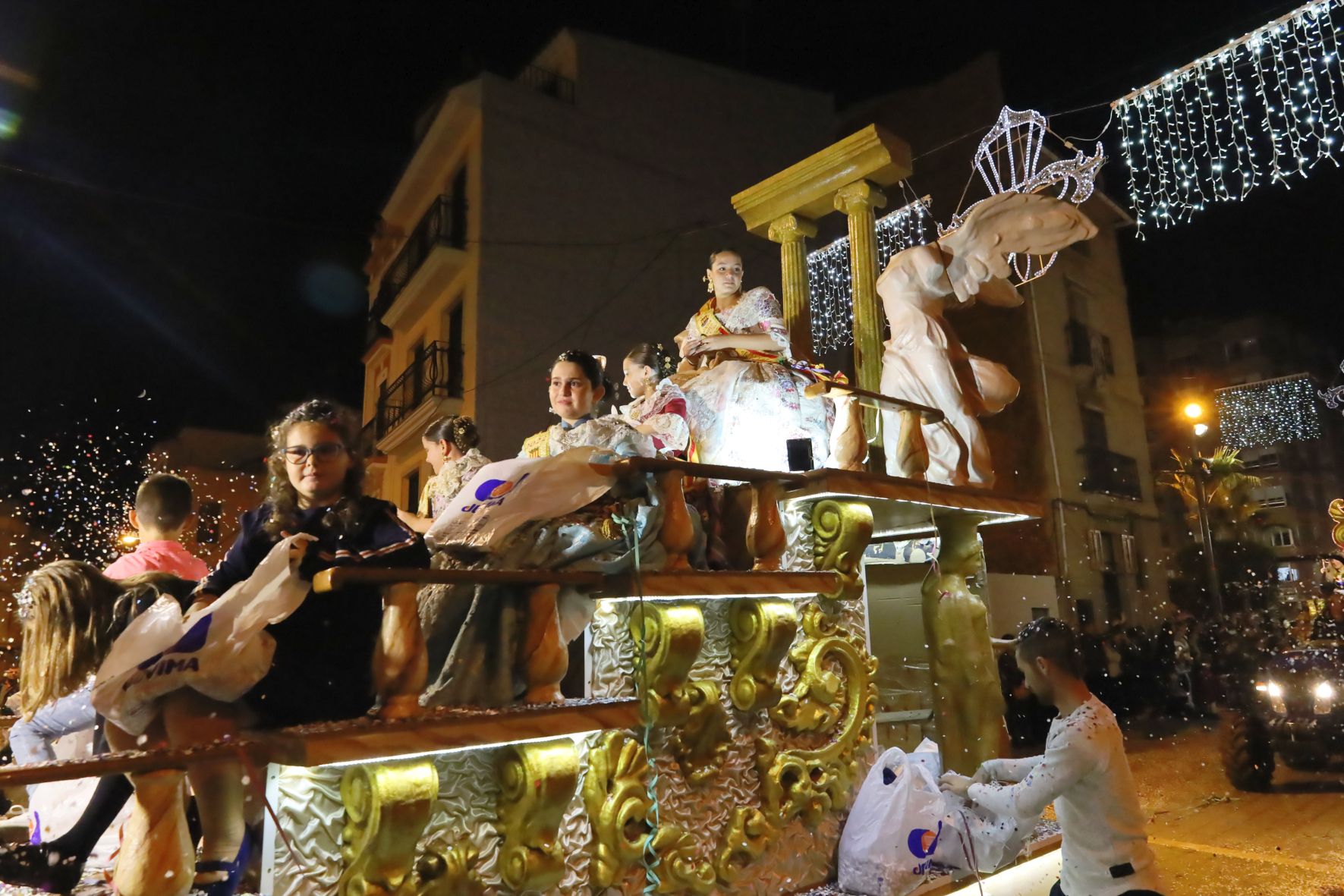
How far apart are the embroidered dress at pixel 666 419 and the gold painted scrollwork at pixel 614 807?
1823 millimetres

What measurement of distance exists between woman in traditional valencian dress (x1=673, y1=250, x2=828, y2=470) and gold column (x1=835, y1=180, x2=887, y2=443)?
1.53 m

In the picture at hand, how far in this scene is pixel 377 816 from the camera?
8.01ft

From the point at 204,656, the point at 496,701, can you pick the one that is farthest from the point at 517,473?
the point at 204,656

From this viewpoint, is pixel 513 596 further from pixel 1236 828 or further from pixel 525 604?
pixel 1236 828

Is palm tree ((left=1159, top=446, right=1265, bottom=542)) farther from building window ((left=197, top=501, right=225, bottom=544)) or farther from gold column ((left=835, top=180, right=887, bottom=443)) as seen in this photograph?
building window ((left=197, top=501, right=225, bottom=544))

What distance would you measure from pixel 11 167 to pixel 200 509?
2.88m

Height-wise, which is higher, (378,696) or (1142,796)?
(378,696)

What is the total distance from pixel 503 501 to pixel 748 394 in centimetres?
222

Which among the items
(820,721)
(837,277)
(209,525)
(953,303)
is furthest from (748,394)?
(837,277)

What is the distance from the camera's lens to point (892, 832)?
404 cm

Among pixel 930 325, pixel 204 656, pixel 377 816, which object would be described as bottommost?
pixel 377 816

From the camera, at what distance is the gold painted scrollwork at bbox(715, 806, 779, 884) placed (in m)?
3.64

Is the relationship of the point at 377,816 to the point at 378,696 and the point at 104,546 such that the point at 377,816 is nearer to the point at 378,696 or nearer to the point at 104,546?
the point at 378,696

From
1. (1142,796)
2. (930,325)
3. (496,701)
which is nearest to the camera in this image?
(496,701)
